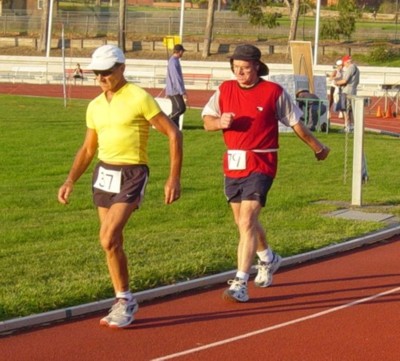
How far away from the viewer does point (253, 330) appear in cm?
872

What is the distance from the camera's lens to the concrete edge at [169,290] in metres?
8.73

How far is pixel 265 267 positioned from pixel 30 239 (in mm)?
3504

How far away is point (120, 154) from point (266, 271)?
2.27 meters

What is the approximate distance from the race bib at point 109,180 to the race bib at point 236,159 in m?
1.33

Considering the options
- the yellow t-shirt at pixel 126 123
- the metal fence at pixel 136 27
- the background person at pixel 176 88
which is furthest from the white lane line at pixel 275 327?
the metal fence at pixel 136 27

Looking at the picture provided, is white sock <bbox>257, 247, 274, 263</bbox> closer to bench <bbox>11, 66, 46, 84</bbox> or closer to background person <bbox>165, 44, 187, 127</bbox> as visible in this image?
background person <bbox>165, 44, 187, 127</bbox>

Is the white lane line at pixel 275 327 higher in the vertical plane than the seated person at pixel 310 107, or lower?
lower

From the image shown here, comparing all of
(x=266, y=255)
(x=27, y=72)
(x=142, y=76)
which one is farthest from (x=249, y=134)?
(x=27, y=72)

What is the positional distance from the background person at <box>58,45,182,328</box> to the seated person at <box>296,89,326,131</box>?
60.5 ft

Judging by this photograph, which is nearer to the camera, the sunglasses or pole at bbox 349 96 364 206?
the sunglasses

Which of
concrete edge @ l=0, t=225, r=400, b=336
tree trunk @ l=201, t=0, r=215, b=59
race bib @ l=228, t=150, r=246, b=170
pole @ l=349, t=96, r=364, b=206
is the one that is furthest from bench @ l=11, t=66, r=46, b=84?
race bib @ l=228, t=150, r=246, b=170

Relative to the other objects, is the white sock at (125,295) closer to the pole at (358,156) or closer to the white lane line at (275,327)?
the white lane line at (275,327)

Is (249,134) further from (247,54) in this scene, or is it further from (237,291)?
(237,291)

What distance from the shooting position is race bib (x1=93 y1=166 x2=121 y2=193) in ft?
28.0
